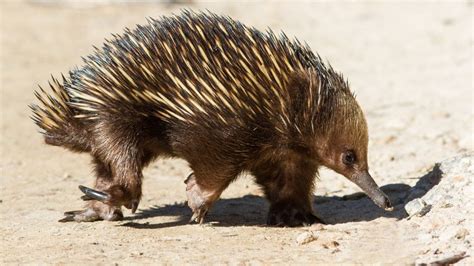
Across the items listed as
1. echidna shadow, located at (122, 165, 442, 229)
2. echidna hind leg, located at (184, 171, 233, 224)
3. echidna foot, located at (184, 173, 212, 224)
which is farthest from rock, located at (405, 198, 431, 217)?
echidna foot, located at (184, 173, 212, 224)

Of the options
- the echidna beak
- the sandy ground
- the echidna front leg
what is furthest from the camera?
the echidna front leg

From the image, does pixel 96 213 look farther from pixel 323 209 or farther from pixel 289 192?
pixel 323 209

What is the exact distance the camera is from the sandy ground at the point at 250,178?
6082mm

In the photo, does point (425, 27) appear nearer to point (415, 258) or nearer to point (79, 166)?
point (79, 166)

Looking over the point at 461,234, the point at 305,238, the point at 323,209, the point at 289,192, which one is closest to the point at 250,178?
the point at 323,209

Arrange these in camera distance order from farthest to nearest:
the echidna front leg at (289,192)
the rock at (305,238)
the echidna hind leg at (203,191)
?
the echidna front leg at (289,192)
the echidna hind leg at (203,191)
the rock at (305,238)

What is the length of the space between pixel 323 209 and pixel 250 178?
3.57 feet

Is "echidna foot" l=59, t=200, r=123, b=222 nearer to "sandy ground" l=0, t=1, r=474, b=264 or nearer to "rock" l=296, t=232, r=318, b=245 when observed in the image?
"sandy ground" l=0, t=1, r=474, b=264

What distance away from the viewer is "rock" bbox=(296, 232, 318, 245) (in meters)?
6.19

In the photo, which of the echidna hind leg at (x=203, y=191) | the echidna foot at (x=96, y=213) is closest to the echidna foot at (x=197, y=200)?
the echidna hind leg at (x=203, y=191)

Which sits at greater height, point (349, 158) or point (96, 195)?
point (349, 158)

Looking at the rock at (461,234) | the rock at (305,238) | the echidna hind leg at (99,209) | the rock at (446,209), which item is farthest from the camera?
the echidna hind leg at (99,209)

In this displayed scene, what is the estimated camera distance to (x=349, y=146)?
636 cm

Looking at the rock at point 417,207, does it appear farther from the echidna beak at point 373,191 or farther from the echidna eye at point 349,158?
the echidna eye at point 349,158
